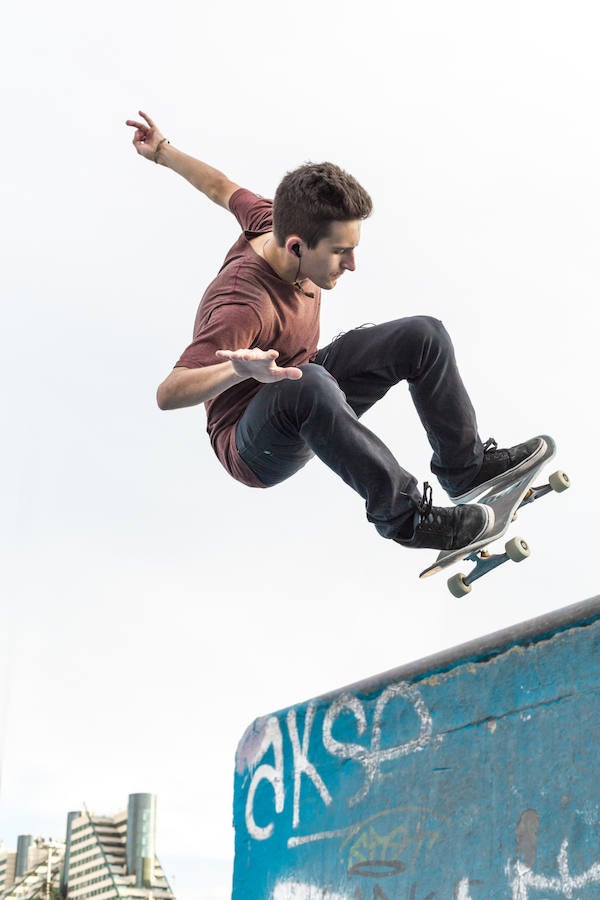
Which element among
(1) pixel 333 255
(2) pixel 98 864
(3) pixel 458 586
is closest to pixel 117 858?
→ (2) pixel 98 864

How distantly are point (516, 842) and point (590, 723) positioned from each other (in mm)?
450

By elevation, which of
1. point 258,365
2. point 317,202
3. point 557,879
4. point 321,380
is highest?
point 317,202

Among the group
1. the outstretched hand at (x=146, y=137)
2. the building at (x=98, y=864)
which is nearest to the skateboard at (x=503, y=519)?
the outstretched hand at (x=146, y=137)

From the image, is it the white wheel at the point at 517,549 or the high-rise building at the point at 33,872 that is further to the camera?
the high-rise building at the point at 33,872

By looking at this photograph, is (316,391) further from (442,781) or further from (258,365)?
(442,781)

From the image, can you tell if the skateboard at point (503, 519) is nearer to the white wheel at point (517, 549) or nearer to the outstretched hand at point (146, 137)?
the white wheel at point (517, 549)

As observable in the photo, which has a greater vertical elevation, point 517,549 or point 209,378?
point 209,378

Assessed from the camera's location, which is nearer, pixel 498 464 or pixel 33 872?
pixel 498 464

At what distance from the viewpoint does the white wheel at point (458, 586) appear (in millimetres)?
5324

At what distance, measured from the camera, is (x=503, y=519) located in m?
4.99

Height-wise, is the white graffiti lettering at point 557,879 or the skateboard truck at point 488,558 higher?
the skateboard truck at point 488,558

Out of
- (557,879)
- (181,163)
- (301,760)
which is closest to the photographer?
(557,879)

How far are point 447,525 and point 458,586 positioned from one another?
2.02 ft

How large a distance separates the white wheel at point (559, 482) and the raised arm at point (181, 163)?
2.25 meters
